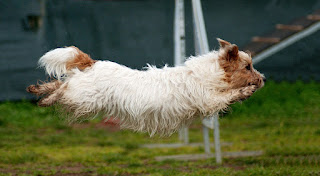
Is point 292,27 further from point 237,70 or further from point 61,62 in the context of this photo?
point 61,62

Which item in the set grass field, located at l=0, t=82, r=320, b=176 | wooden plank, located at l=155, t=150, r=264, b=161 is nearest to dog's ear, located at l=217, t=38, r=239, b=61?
grass field, located at l=0, t=82, r=320, b=176

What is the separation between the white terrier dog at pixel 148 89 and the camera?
5.33m

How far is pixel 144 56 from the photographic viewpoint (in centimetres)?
1203

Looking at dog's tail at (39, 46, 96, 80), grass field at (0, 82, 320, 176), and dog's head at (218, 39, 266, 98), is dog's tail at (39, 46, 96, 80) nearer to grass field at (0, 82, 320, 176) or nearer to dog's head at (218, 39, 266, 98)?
grass field at (0, 82, 320, 176)

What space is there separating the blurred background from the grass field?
2cm

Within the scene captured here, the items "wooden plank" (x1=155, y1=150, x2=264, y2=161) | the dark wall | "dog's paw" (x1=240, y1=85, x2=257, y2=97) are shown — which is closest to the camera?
"dog's paw" (x1=240, y1=85, x2=257, y2=97)

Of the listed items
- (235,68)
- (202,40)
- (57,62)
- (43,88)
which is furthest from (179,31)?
(43,88)

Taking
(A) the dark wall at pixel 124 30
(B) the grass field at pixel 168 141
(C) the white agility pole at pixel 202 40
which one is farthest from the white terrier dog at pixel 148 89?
(A) the dark wall at pixel 124 30

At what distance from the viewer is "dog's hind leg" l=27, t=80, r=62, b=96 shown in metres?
5.41

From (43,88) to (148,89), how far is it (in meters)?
1.23

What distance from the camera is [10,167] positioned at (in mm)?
7473

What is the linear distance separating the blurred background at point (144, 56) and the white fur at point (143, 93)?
339 centimetres

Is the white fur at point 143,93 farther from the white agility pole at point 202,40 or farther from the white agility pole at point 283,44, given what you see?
the white agility pole at point 283,44

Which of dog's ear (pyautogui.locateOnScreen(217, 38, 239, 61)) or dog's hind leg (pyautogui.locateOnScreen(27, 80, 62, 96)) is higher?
dog's ear (pyautogui.locateOnScreen(217, 38, 239, 61))
